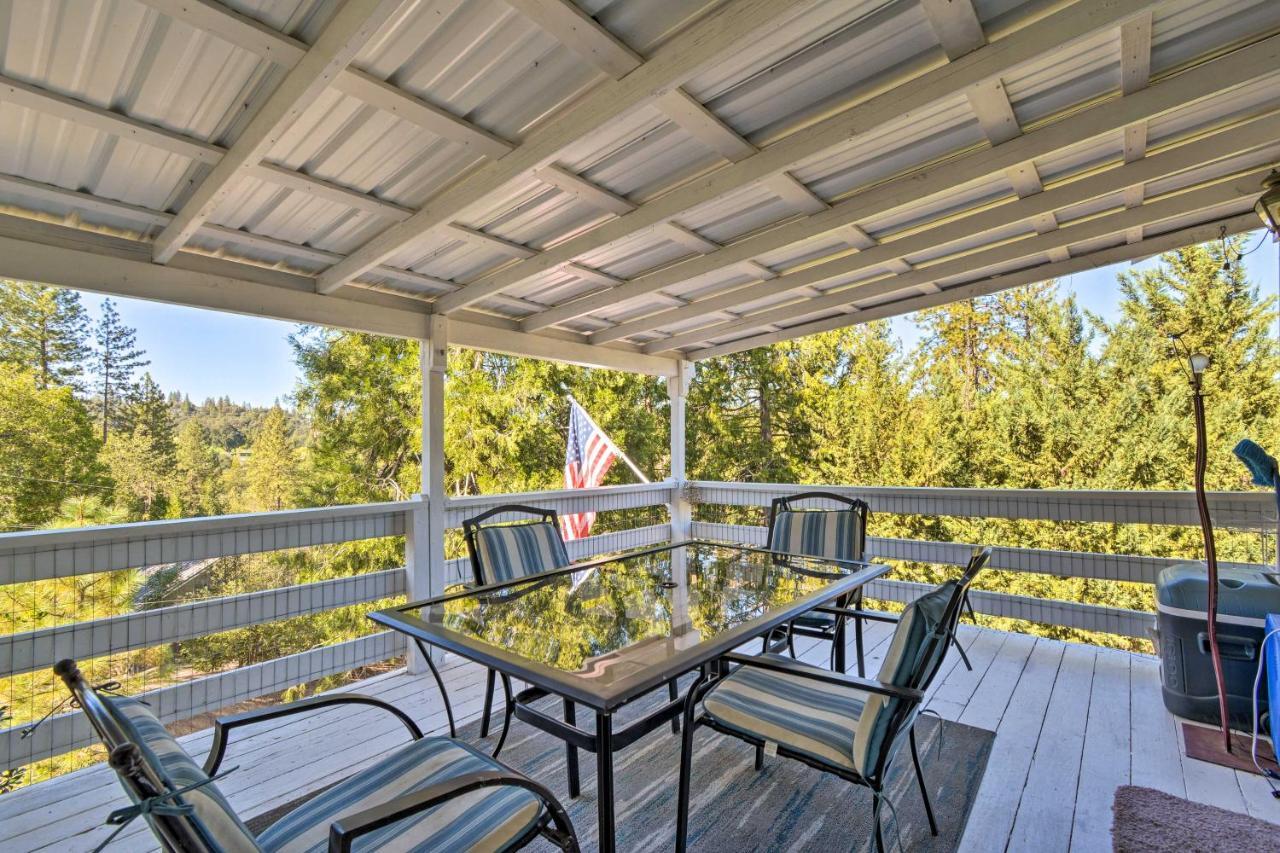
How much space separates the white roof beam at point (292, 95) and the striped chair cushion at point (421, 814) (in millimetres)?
1946

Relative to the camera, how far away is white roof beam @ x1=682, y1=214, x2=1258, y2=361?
3.23 meters

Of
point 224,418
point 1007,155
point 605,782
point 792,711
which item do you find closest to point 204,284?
point 605,782

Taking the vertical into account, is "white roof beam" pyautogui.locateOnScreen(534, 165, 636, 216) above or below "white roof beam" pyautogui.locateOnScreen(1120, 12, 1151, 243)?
below

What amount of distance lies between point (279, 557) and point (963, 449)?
1095 centimetres

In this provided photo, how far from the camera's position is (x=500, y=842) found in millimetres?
1337

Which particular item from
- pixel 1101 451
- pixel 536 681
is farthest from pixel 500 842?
pixel 1101 451

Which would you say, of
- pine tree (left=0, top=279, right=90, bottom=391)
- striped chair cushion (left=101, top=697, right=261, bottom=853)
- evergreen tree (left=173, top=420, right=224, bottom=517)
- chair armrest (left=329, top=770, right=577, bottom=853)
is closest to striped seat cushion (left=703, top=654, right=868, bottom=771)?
chair armrest (left=329, top=770, right=577, bottom=853)

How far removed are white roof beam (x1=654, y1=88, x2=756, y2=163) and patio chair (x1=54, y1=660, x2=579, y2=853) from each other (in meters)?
1.96

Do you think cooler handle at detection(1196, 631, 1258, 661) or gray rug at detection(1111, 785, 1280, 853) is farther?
cooler handle at detection(1196, 631, 1258, 661)

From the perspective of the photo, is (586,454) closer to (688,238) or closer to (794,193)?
(688,238)

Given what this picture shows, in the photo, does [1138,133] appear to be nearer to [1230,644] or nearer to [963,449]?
[1230,644]

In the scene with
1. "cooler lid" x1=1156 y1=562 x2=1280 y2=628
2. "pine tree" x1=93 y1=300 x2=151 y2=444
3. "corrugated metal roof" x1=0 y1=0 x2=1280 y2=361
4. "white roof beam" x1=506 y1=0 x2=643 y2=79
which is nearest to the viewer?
"white roof beam" x1=506 y1=0 x2=643 y2=79

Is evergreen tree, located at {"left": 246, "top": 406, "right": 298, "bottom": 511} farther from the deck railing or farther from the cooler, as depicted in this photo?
the cooler

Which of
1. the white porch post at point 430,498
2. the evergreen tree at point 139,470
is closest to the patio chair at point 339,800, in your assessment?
Answer: the white porch post at point 430,498
